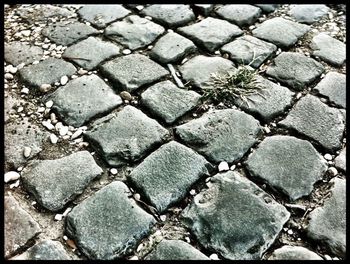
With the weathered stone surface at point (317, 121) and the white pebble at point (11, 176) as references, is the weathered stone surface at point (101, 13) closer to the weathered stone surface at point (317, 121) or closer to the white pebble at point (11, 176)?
the white pebble at point (11, 176)

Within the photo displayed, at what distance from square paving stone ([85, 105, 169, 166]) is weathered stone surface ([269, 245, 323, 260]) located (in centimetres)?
74

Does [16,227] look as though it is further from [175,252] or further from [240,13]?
[240,13]

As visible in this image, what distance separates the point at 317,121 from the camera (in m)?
2.04

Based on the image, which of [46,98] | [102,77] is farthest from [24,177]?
[102,77]

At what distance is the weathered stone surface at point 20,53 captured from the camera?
7.73 feet

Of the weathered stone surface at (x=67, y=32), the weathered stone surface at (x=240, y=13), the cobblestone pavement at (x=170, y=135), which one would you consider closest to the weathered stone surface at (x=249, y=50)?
the cobblestone pavement at (x=170, y=135)

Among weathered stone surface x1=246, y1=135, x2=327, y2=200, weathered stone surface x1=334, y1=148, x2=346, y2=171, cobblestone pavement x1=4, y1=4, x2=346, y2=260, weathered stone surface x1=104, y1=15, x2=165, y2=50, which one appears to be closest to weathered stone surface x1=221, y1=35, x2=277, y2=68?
cobblestone pavement x1=4, y1=4, x2=346, y2=260

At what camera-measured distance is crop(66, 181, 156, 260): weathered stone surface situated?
1531 millimetres

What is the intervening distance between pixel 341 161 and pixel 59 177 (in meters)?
1.32

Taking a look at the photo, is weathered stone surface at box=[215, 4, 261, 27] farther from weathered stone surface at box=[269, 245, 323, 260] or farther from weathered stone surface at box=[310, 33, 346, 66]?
weathered stone surface at box=[269, 245, 323, 260]

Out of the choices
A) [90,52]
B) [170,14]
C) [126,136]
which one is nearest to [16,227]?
[126,136]

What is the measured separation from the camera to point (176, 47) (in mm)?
2436

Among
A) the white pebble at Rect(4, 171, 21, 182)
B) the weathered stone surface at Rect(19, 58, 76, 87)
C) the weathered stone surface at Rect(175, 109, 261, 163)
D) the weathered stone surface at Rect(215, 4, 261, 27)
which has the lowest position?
the white pebble at Rect(4, 171, 21, 182)

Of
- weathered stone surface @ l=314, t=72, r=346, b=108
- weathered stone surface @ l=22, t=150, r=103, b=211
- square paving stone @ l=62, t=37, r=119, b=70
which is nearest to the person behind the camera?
weathered stone surface @ l=22, t=150, r=103, b=211
